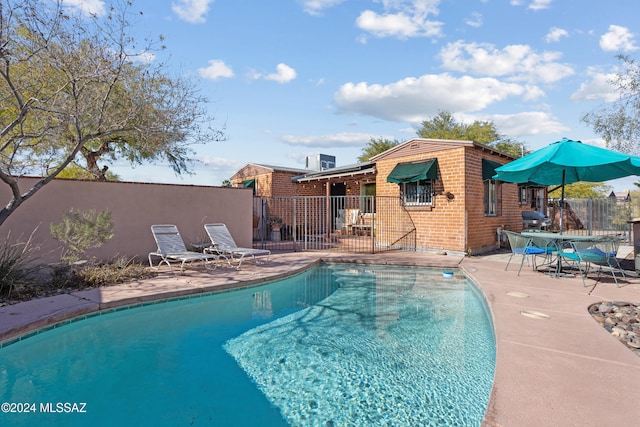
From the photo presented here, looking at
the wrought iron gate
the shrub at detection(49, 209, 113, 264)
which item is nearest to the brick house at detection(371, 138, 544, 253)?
the wrought iron gate

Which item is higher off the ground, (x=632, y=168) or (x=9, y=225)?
(x=632, y=168)

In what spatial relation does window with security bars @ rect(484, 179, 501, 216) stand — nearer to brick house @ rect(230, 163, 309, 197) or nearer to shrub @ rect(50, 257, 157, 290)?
brick house @ rect(230, 163, 309, 197)

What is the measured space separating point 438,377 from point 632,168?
7.33 metres

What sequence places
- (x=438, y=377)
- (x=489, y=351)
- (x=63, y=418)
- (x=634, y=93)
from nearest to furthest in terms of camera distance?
(x=63, y=418), (x=438, y=377), (x=489, y=351), (x=634, y=93)

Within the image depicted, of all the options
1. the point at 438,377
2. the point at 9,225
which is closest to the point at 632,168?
the point at 438,377

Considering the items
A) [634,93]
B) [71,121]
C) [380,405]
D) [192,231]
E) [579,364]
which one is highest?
[634,93]

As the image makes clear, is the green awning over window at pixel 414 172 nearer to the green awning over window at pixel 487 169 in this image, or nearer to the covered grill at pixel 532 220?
the green awning over window at pixel 487 169

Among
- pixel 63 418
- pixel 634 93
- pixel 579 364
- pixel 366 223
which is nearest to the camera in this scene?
pixel 63 418

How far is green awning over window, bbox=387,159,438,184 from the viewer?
11.4 metres

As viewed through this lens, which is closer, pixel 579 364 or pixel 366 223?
pixel 579 364

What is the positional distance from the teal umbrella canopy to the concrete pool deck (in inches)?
95.4

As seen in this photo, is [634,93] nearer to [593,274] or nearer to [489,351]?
[593,274]

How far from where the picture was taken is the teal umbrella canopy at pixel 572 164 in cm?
677

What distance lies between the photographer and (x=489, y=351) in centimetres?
433
